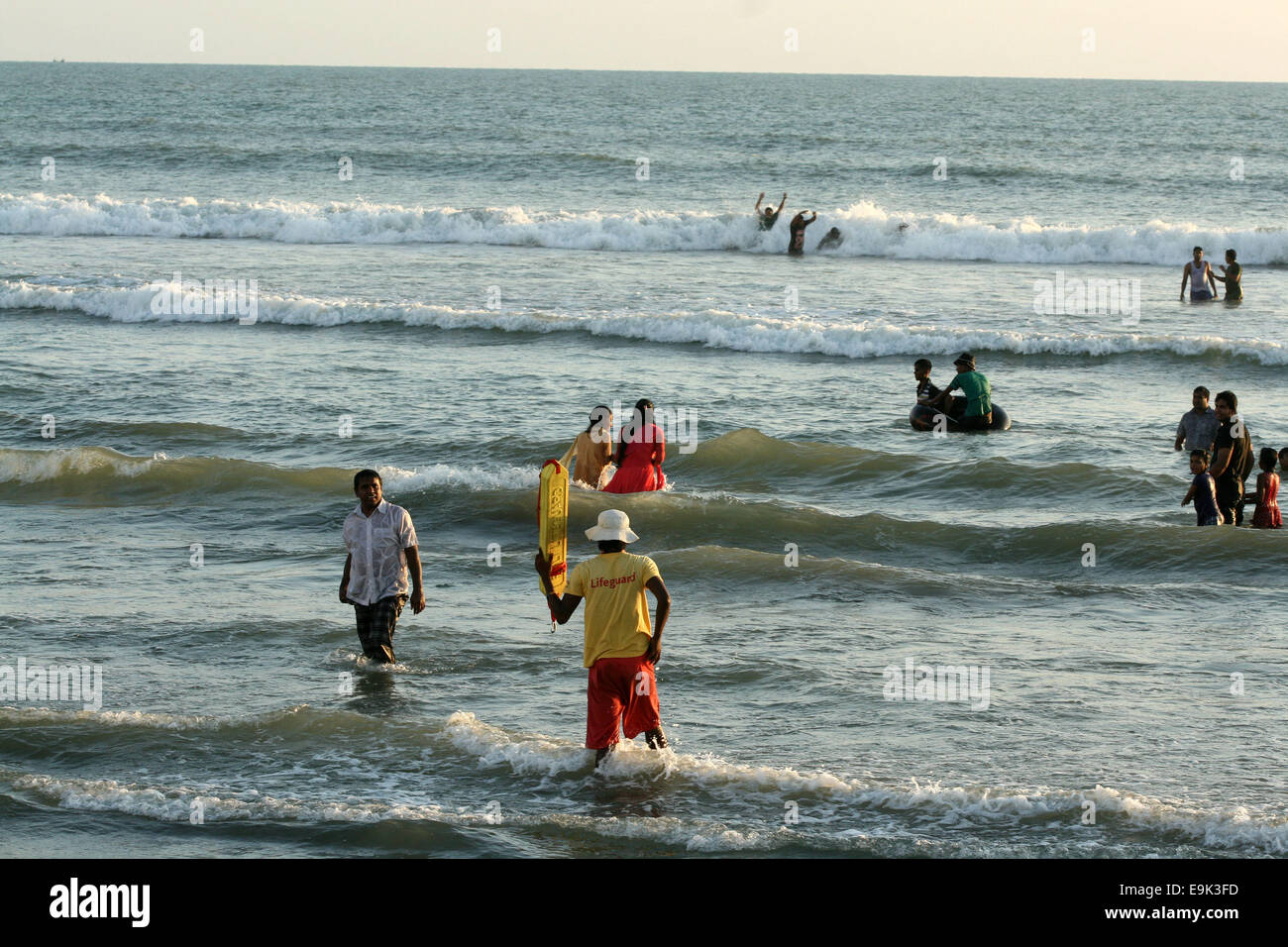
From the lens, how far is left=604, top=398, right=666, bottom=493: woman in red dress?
1288 centimetres

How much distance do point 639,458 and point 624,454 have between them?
14cm

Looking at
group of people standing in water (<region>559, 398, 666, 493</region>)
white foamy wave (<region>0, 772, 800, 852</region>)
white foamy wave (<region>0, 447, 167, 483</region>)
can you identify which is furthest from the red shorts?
white foamy wave (<region>0, 447, 167, 483</region>)

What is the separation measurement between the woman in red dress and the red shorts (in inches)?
204

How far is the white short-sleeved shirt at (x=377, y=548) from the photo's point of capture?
928 cm

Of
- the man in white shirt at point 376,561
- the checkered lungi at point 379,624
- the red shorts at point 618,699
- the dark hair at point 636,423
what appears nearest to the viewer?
the red shorts at point 618,699

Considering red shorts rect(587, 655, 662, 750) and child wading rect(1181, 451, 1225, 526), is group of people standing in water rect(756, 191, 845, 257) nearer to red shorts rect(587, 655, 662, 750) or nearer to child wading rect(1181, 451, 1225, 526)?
child wading rect(1181, 451, 1225, 526)

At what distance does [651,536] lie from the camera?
13.7m

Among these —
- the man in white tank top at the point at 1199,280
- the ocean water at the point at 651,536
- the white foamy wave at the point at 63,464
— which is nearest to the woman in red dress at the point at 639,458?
the ocean water at the point at 651,536

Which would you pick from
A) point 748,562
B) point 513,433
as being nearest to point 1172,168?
point 513,433

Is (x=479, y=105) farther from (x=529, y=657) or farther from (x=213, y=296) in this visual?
(x=529, y=657)

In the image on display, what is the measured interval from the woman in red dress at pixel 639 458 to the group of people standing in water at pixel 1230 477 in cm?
478

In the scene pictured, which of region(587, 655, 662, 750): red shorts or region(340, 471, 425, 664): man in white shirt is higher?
region(340, 471, 425, 664): man in white shirt

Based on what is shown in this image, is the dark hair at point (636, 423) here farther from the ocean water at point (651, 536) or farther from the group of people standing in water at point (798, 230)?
the group of people standing in water at point (798, 230)
